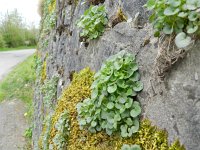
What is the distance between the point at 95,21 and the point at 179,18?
114 cm

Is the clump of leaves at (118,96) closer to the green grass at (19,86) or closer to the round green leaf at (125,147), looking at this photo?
the round green leaf at (125,147)

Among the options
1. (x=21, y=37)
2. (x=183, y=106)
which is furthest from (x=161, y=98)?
(x=21, y=37)

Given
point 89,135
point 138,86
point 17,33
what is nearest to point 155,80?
point 138,86

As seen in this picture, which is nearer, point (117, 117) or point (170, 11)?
point (170, 11)

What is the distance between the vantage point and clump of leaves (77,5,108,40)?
8.89 feet

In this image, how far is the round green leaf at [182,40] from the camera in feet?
5.30

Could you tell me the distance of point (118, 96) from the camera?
2094 mm

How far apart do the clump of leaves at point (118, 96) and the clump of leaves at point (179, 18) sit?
0.40m

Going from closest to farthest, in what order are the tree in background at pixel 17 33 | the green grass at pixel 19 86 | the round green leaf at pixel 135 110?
the round green leaf at pixel 135 110, the green grass at pixel 19 86, the tree in background at pixel 17 33

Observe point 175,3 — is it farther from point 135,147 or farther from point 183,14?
point 135,147

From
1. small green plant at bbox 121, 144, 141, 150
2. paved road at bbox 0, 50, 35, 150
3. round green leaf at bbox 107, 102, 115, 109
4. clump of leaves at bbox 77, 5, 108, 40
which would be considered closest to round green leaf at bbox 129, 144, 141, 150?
small green plant at bbox 121, 144, 141, 150

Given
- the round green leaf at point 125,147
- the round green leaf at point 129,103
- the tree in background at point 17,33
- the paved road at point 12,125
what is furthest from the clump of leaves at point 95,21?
the tree in background at point 17,33

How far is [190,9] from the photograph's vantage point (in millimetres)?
1587

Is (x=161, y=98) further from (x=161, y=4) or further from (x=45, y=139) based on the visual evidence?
(x=45, y=139)
